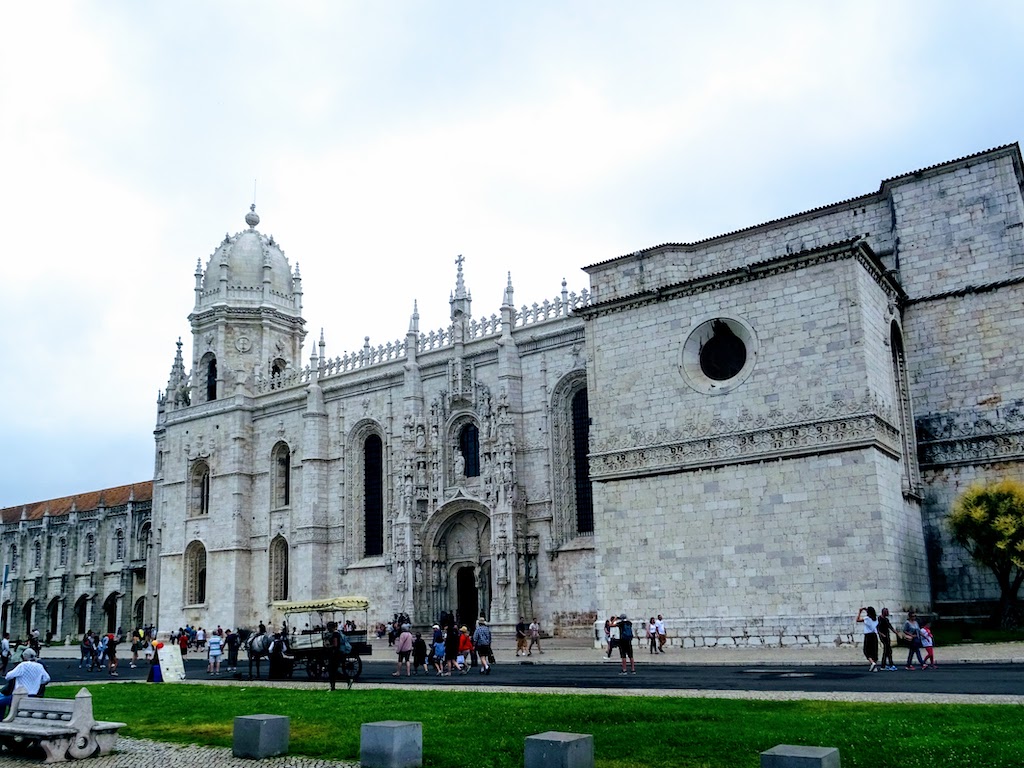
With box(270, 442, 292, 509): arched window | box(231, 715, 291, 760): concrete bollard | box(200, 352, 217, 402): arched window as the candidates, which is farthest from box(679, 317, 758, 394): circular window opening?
box(200, 352, 217, 402): arched window

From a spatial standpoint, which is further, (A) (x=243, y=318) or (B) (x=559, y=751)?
(A) (x=243, y=318)

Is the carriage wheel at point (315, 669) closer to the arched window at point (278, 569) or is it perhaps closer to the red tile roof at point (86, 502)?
the arched window at point (278, 569)

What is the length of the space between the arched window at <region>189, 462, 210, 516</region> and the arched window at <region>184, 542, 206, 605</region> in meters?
1.77

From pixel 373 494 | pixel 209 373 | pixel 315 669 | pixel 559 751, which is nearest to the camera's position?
pixel 559 751

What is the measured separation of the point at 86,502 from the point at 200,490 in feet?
80.1

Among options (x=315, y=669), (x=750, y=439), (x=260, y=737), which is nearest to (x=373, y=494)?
(x=315, y=669)

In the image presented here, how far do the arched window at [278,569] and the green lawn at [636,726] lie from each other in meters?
29.2

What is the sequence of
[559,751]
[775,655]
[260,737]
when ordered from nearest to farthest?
[559,751] < [260,737] < [775,655]

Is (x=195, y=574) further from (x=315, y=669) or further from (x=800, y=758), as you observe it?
(x=800, y=758)

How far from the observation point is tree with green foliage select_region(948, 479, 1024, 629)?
24234mm

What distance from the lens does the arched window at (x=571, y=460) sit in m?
36.1

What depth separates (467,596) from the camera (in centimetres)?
3994

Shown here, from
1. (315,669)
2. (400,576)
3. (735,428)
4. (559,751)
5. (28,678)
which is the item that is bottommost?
(315,669)

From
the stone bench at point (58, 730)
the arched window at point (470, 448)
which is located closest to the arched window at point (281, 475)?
the arched window at point (470, 448)
